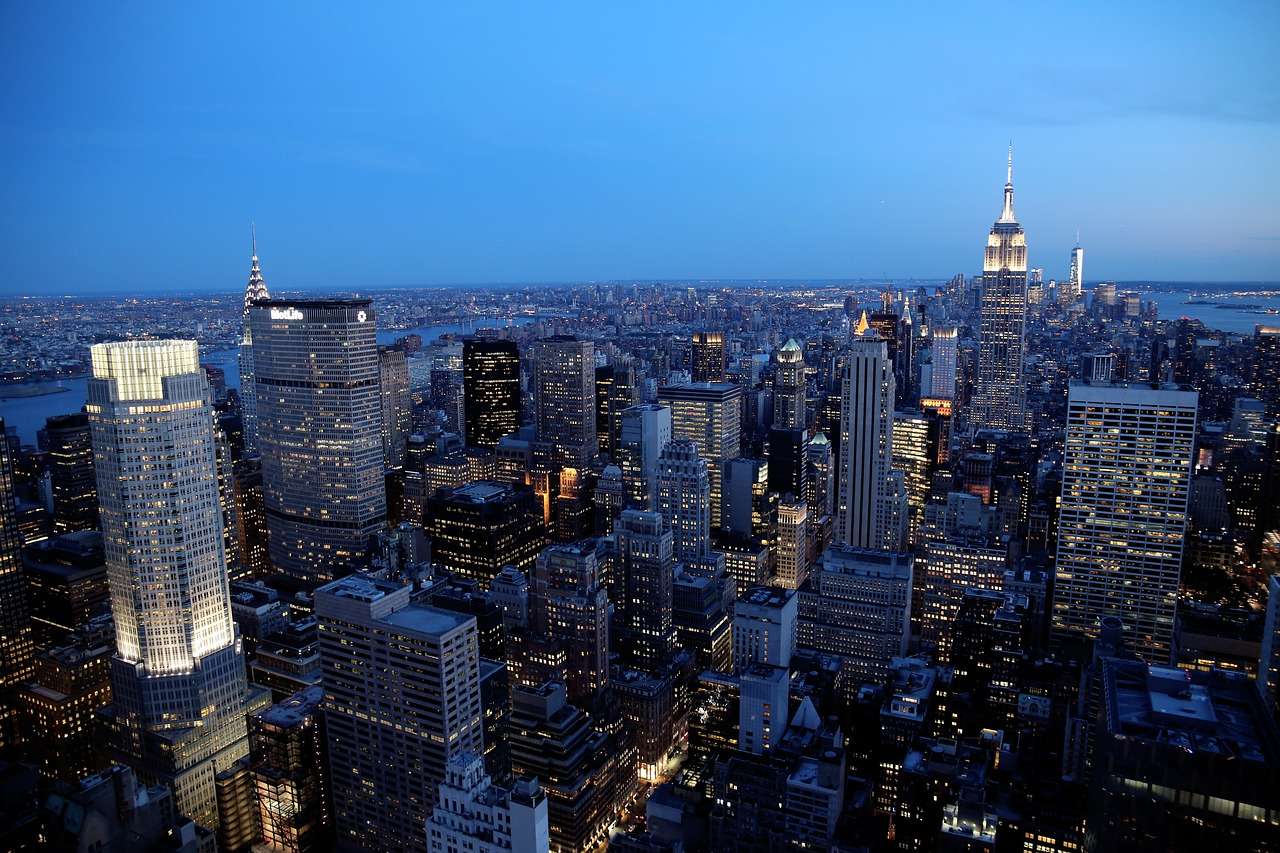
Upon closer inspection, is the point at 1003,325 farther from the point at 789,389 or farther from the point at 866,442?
the point at 866,442

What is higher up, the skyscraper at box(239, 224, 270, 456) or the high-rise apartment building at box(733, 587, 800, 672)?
the skyscraper at box(239, 224, 270, 456)

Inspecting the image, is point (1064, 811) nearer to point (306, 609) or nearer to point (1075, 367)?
point (306, 609)

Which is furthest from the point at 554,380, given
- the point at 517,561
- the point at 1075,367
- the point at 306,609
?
the point at 1075,367

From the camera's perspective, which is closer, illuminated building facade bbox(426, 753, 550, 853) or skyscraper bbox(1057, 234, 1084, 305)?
illuminated building facade bbox(426, 753, 550, 853)

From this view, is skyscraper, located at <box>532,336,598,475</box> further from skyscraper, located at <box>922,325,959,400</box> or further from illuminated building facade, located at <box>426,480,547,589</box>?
skyscraper, located at <box>922,325,959,400</box>

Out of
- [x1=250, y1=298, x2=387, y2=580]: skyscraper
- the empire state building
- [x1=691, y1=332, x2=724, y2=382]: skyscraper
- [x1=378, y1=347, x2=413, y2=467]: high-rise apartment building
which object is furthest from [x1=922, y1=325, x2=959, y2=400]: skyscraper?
[x1=250, y1=298, x2=387, y2=580]: skyscraper

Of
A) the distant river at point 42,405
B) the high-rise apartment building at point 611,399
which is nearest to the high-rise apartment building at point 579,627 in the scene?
the distant river at point 42,405
